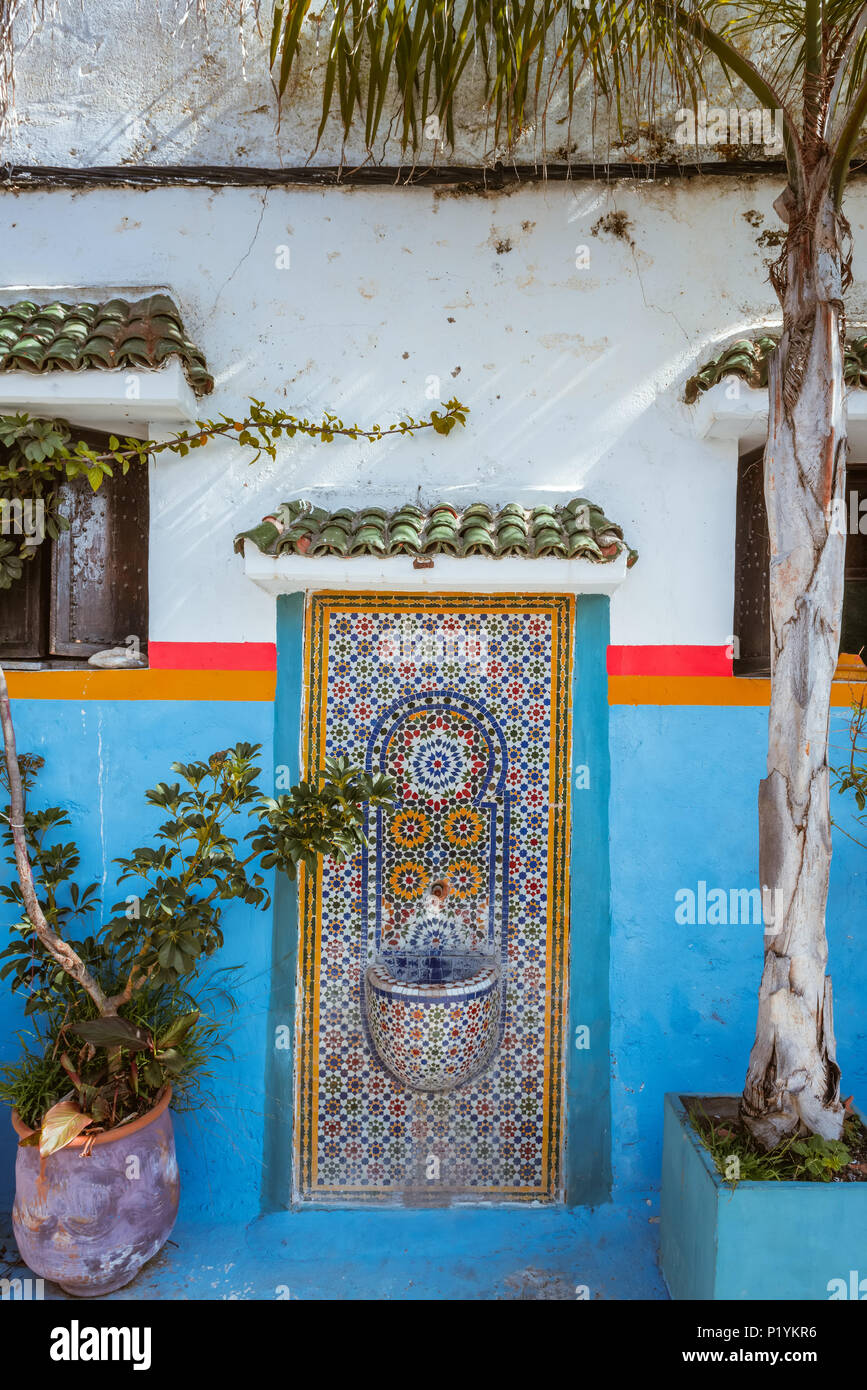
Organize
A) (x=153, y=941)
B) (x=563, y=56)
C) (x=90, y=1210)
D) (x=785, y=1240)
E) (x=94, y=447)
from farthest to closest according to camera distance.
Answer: (x=94, y=447)
(x=563, y=56)
(x=153, y=941)
(x=90, y=1210)
(x=785, y=1240)

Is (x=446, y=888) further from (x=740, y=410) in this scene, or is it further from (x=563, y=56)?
(x=563, y=56)

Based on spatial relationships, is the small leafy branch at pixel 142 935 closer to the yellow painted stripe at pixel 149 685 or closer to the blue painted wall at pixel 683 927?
the yellow painted stripe at pixel 149 685

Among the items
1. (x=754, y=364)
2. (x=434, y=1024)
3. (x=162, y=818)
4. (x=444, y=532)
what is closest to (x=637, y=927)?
(x=434, y=1024)

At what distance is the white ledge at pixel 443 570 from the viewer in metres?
3.31

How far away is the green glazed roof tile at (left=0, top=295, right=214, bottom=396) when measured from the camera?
327 cm

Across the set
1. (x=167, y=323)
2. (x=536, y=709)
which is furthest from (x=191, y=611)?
(x=536, y=709)

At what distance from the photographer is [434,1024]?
339 cm

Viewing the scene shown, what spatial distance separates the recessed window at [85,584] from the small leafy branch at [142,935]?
1.78 ft

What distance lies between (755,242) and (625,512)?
121 cm

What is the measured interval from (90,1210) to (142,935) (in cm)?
91

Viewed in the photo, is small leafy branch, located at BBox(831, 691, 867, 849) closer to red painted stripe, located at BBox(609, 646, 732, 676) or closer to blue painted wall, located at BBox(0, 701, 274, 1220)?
red painted stripe, located at BBox(609, 646, 732, 676)

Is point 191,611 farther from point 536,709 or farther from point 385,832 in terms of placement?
point 536,709

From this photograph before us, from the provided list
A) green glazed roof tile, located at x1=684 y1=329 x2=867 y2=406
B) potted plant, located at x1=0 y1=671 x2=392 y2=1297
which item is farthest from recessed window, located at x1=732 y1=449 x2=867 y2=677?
potted plant, located at x1=0 y1=671 x2=392 y2=1297

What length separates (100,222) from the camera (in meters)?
3.75
